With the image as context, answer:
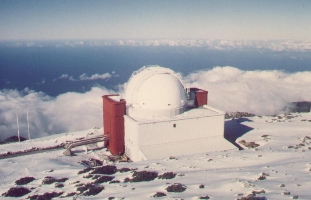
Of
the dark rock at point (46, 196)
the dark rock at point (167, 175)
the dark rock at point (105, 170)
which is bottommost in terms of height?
the dark rock at point (105, 170)

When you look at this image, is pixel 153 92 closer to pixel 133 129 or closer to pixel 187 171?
pixel 133 129

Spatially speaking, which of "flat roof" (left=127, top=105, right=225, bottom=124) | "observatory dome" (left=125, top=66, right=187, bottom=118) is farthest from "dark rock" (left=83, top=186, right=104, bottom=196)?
"observatory dome" (left=125, top=66, right=187, bottom=118)

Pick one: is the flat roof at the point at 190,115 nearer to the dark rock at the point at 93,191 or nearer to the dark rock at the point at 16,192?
the dark rock at the point at 93,191

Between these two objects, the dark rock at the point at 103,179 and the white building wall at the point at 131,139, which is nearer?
the dark rock at the point at 103,179

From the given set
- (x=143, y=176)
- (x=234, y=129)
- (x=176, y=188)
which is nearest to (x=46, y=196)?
(x=143, y=176)

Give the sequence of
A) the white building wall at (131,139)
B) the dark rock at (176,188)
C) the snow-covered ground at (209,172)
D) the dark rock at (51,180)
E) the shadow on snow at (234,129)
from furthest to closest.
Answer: the shadow on snow at (234,129) → the white building wall at (131,139) → the dark rock at (51,180) → the dark rock at (176,188) → the snow-covered ground at (209,172)

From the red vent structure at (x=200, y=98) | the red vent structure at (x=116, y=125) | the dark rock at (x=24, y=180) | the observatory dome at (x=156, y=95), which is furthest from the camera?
the red vent structure at (x=200, y=98)

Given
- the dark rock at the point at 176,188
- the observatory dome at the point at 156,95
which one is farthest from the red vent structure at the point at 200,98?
the dark rock at the point at 176,188
